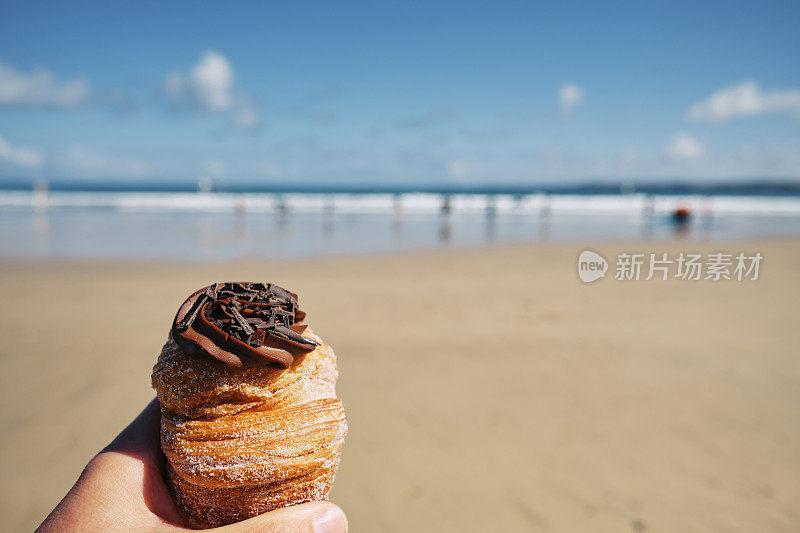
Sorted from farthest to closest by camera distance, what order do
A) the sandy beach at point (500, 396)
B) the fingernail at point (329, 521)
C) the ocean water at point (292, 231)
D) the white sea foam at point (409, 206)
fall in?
the white sea foam at point (409, 206) < the ocean water at point (292, 231) < the sandy beach at point (500, 396) < the fingernail at point (329, 521)

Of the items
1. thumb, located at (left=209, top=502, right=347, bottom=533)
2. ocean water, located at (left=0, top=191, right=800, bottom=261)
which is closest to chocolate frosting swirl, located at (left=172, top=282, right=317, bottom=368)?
thumb, located at (left=209, top=502, right=347, bottom=533)

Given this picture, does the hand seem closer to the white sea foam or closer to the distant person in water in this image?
the distant person in water

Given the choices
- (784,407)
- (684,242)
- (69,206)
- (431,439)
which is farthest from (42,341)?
(69,206)

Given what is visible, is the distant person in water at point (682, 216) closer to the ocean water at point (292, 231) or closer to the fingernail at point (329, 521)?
the ocean water at point (292, 231)

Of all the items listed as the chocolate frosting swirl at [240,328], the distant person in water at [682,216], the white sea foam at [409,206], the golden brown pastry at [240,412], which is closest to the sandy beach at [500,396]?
the golden brown pastry at [240,412]

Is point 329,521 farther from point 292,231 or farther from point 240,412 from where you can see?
point 292,231

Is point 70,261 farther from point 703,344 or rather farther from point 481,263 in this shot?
point 703,344
